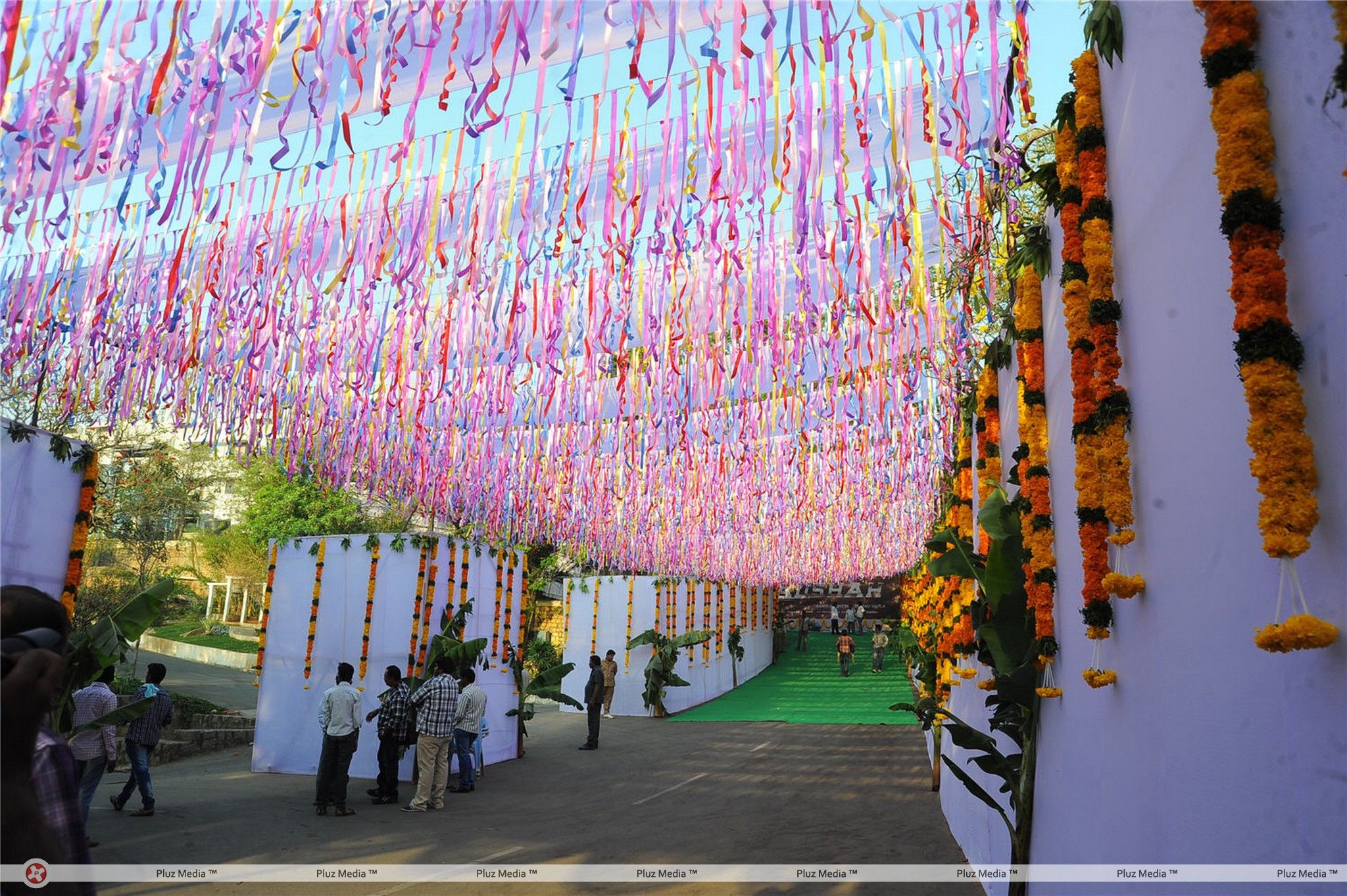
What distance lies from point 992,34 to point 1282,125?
8.86 feet

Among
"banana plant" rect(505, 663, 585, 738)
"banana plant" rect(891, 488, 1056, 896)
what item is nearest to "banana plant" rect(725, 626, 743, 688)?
"banana plant" rect(505, 663, 585, 738)

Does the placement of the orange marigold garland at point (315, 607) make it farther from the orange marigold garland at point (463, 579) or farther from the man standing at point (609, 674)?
the man standing at point (609, 674)

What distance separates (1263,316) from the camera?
230 centimetres

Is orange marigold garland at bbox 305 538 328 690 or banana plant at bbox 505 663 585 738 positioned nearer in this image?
orange marigold garland at bbox 305 538 328 690

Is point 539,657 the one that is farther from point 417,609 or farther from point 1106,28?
point 1106,28

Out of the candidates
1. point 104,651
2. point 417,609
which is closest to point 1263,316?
point 104,651

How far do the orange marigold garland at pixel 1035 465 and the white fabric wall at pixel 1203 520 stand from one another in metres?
0.33

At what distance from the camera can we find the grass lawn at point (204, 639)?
24625mm

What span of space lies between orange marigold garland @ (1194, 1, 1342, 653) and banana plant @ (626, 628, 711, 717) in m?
20.7

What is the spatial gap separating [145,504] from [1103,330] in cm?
2377

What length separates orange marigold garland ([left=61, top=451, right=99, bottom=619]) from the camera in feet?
26.0

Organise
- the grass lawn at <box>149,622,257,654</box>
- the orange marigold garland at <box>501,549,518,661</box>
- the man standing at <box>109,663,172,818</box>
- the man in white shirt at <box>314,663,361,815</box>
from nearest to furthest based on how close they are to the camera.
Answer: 1. the man standing at <box>109,663,172,818</box>
2. the man in white shirt at <box>314,663,361,815</box>
3. the orange marigold garland at <box>501,549,518,661</box>
4. the grass lawn at <box>149,622,257,654</box>

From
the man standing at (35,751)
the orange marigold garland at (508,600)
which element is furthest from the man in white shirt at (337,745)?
the man standing at (35,751)

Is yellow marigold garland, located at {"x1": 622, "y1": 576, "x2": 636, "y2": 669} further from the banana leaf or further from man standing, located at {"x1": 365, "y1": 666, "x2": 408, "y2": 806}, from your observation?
the banana leaf
